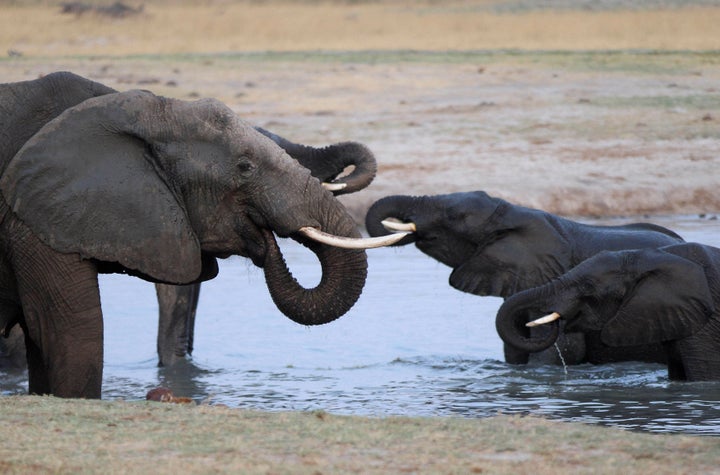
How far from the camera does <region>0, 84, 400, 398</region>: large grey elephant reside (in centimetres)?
585

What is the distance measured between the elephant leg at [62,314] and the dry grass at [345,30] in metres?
21.8

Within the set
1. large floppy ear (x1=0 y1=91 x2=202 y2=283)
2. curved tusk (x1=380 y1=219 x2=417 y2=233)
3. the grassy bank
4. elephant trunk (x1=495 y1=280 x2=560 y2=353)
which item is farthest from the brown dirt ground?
the grassy bank

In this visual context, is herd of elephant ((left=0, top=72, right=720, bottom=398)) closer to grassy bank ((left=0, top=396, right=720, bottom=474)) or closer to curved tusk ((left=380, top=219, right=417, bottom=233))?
grassy bank ((left=0, top=396, right=720, bottom=474))

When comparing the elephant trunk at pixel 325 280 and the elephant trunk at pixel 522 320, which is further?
the elephant trunk at pixel 522 320

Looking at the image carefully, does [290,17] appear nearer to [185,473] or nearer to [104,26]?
[104,26]

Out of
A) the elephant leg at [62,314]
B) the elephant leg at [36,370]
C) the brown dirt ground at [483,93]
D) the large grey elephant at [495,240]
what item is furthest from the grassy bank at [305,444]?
the brown dirt ground at [483,93]

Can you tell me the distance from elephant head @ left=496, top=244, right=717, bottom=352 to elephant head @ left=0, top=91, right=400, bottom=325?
175 cm

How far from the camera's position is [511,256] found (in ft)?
28.5

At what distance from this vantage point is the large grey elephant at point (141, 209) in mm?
5848

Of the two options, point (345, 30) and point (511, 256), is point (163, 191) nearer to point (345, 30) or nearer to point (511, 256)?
point (511, 256)

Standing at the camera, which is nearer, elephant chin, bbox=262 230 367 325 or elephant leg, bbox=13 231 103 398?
elephant leg, bbox=13 231 103 398

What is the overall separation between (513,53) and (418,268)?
1425 cm

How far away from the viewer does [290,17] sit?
37.5 m

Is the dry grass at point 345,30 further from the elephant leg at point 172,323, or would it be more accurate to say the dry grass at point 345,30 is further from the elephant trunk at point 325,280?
the elephant trunk at point 325,280
